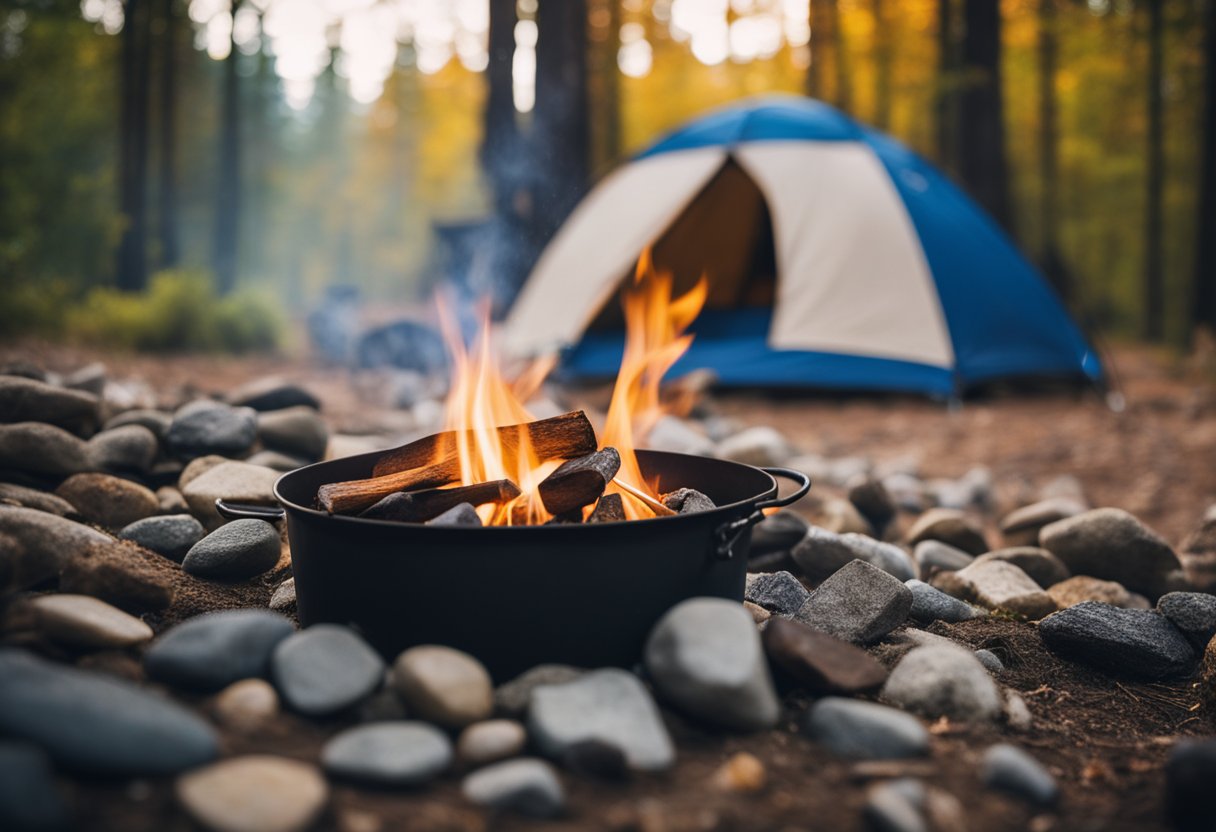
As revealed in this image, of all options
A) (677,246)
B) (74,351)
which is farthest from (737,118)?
(74,351)

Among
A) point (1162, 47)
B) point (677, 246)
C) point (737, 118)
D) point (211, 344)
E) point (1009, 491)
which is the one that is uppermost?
point (1162, 47)

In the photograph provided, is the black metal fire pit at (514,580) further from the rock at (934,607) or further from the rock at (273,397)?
the rock at (273,397)

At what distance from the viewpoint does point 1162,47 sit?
14.4 m

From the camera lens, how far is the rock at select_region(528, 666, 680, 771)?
171 centimetres

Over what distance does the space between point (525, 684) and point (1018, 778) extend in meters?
0.96

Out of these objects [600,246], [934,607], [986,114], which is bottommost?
[934,607]

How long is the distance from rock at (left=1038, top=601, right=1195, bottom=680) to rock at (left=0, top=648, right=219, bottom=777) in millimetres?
2144

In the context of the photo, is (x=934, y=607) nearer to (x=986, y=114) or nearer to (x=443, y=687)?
(x=443, y=687)

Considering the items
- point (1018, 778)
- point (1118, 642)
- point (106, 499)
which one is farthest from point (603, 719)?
point (106, 499)

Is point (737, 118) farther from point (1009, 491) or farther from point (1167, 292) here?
point (1167, 292)

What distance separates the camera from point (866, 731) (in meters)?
1.80

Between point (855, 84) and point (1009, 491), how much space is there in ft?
58.6

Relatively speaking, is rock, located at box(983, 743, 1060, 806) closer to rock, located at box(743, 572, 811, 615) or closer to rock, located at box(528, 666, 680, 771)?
rock, located at box(528, 666, 680, 771)

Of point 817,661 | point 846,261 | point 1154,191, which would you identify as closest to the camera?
point 817,661
